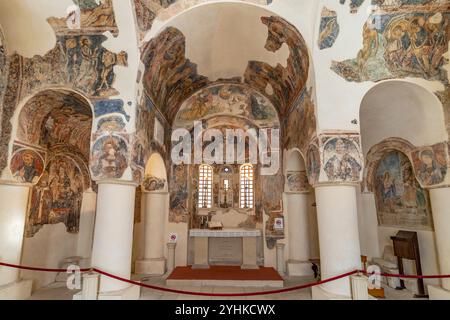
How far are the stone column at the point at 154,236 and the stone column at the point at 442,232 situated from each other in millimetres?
9827

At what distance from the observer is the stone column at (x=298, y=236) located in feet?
38.2

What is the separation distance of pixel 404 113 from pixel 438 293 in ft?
18.2

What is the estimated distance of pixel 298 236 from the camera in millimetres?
11844

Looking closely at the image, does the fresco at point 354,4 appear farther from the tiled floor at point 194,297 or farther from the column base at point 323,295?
the tiled floor at point 194,297

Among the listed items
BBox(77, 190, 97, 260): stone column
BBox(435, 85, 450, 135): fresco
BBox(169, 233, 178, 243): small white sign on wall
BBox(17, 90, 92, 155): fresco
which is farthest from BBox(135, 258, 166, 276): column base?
BBox(435, 85, 450, 135): fresco

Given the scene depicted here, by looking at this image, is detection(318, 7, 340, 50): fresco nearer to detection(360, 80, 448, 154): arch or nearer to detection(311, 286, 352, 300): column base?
detection(360, 80, 448, 154): arch

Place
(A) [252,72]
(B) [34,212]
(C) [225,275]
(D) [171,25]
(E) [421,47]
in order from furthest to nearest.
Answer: (A) [252,72] → (C) [225,275] → (B) [34,212] → (D) [171,25] → (E) [421,47]

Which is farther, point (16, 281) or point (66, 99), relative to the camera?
point (66, 99)

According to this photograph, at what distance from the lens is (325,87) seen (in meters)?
8.20

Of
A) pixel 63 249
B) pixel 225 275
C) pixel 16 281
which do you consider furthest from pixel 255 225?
pixel 16 281

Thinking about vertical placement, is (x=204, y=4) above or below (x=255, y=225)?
above

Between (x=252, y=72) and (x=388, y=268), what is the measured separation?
31.0ft

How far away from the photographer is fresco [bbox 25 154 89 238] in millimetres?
9961

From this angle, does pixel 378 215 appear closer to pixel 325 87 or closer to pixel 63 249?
pixel 325 87
